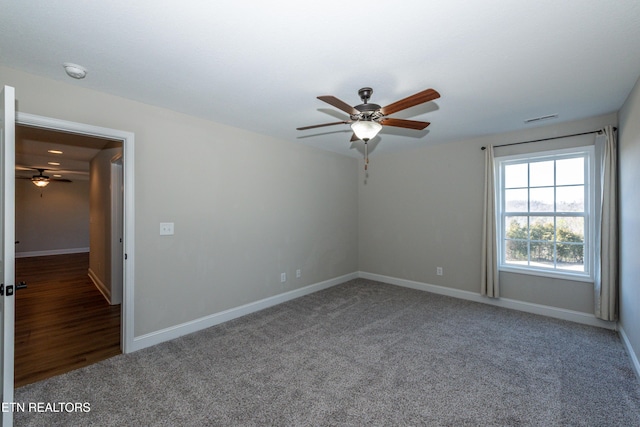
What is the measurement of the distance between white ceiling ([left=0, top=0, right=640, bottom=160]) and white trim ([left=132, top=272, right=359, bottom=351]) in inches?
92.8

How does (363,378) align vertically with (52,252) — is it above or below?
below

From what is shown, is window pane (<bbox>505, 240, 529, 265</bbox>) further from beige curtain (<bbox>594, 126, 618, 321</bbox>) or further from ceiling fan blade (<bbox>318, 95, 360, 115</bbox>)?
ceiling fan blade (<bbox>318, 95, 360, 115</bbox>)

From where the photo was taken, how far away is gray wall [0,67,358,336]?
8.96 feet

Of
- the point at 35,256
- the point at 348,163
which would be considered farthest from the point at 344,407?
the point at 35,256

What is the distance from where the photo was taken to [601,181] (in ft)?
10.6

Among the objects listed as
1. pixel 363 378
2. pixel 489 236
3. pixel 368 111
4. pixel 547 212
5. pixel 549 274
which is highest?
pixel 368 111

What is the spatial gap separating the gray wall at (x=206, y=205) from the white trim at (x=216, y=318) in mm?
65

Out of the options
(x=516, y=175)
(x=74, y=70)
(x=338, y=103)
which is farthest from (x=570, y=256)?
(x=74, y=70)

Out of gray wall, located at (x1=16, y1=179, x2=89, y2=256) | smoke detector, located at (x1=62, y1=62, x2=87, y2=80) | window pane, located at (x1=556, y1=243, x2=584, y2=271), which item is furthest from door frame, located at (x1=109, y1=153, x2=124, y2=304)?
gray wall, located at (x1=16, y1=179, x2=89, y2=256)

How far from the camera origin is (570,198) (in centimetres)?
360

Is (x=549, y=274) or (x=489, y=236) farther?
(x=489, y=236)

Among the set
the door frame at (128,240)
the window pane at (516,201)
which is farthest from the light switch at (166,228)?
the window pane at (516,201)

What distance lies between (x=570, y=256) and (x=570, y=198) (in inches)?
28.7

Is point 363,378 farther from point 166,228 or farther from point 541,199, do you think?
point 541,199
